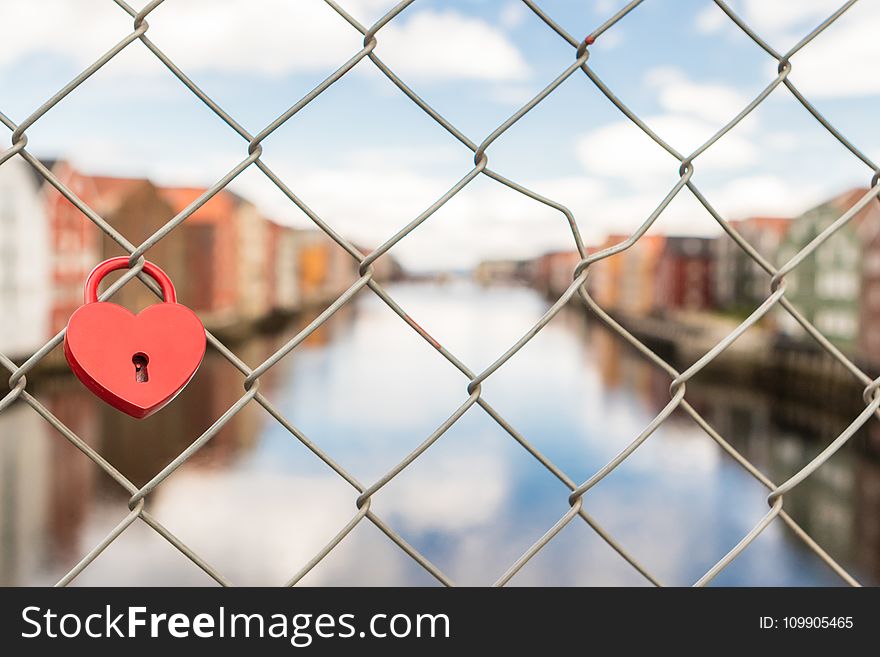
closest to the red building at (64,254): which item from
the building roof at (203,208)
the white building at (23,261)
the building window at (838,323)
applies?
the white building at (23,261)

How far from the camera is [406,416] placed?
35281 millimetres

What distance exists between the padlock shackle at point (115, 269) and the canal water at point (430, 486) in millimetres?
19324

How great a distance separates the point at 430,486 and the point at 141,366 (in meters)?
28.8

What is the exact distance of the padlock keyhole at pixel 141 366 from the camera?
653 mm

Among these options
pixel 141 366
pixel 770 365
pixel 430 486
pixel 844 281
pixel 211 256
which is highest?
pixel 211 256

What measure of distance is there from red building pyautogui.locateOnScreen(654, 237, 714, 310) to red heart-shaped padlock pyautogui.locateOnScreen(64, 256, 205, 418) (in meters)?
41.4

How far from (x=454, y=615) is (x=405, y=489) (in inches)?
1133

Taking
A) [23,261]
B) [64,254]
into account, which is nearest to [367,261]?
[23,261]

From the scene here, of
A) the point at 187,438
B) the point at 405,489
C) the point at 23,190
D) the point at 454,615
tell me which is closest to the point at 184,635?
the point at 454,615

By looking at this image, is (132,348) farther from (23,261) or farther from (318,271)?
(318,271)

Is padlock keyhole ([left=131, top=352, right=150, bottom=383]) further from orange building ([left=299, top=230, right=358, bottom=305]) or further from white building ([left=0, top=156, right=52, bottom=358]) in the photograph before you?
orange building ([left=299, top=230, right=358, bottom=305])

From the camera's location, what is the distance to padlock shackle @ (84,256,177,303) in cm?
64

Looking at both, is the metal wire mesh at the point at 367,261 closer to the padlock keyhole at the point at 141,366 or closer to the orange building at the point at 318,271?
the padlock keyhole at the point at 141,366

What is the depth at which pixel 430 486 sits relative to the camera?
94.4ft
